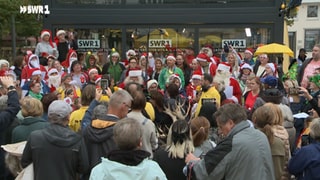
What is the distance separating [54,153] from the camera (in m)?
4.65

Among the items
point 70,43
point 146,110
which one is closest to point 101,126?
point 146,110

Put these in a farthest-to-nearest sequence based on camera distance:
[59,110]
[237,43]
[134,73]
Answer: [237,43] → [134,73] → [59,110]

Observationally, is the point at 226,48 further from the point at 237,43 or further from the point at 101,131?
the point at 101,131

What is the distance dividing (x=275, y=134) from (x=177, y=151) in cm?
120

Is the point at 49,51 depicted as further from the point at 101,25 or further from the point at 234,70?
the point at 234,70

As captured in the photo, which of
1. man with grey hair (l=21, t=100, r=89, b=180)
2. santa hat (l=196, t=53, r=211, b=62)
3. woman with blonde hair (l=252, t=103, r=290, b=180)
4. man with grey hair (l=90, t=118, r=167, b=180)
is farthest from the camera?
santa hat (l=196, t=53, r=211, b=62)

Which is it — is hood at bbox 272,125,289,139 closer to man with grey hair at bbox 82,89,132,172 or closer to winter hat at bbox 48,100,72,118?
man with grey hair at bbox 82,89,132,172

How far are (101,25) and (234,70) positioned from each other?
5.44 metres

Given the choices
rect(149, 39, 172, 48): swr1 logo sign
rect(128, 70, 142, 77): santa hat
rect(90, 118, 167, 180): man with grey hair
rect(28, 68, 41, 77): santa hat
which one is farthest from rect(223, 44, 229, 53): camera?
rect(90, 118, 167, 180): man with grey hair

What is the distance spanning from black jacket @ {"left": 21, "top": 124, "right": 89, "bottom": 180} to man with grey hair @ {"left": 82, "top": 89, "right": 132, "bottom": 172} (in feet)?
0.81

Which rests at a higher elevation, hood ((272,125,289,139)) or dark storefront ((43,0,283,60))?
dark storefront ((43,0,283,60))

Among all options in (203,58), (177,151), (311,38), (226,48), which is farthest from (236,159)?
(311,38)

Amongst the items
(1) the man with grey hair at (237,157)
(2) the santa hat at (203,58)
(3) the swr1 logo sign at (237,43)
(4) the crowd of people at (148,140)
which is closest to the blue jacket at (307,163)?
(4) the crowd of people at (148,140)

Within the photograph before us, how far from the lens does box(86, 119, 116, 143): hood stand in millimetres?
4926
